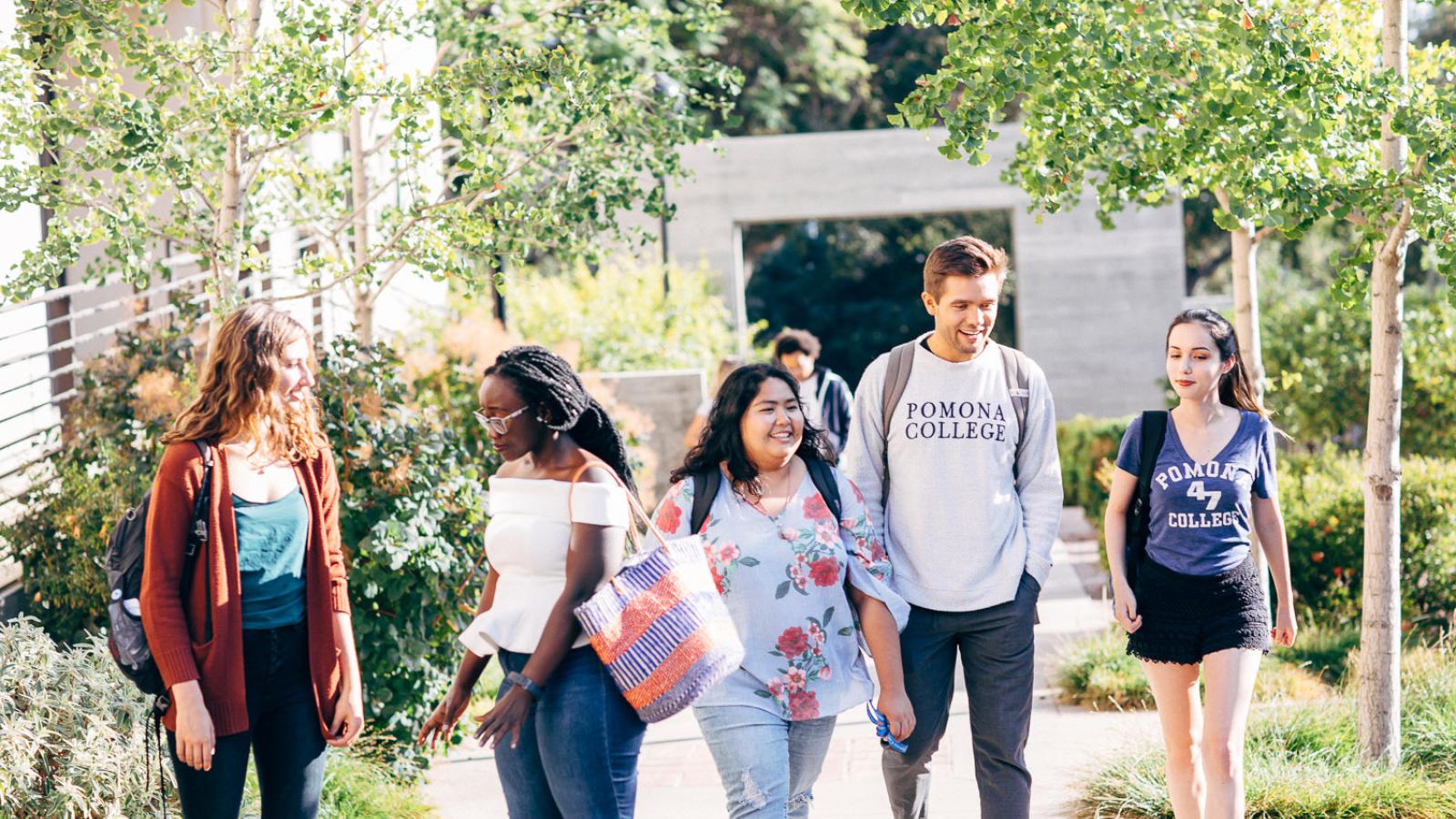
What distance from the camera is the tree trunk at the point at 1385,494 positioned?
5320mm

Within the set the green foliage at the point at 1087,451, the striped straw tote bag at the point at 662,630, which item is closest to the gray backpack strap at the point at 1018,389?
the striped straw tote bag at the point at 662,630

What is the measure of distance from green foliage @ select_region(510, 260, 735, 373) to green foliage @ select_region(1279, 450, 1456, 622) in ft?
23.7

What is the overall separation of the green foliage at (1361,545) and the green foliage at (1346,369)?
1.74 m

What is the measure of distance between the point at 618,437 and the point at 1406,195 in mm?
2758

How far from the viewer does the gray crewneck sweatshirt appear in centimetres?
420

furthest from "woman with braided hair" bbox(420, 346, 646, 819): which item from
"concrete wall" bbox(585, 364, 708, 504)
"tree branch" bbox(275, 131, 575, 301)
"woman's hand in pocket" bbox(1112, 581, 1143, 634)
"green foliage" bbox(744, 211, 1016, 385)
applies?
"green foliage" bbox(744, 211, 1016, 385)

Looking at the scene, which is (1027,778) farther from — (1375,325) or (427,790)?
(427,790)

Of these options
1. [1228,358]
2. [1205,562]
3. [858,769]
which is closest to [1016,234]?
[858,769]

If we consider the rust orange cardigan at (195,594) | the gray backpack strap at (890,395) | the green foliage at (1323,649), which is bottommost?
the green foliage at (1323,649)

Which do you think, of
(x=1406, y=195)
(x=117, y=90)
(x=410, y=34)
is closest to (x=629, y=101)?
(x=410, y=34)

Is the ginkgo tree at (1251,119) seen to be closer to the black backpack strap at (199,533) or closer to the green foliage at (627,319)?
the black backpack strap at (199,533)

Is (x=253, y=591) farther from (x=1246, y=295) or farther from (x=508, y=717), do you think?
(x=1246, y=295)

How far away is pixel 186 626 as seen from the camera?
3.44 m

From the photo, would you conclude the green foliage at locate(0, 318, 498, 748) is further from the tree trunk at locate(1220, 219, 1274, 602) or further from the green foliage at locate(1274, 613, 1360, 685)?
the green foliage at locate(1274, 613, 1360, 685)
